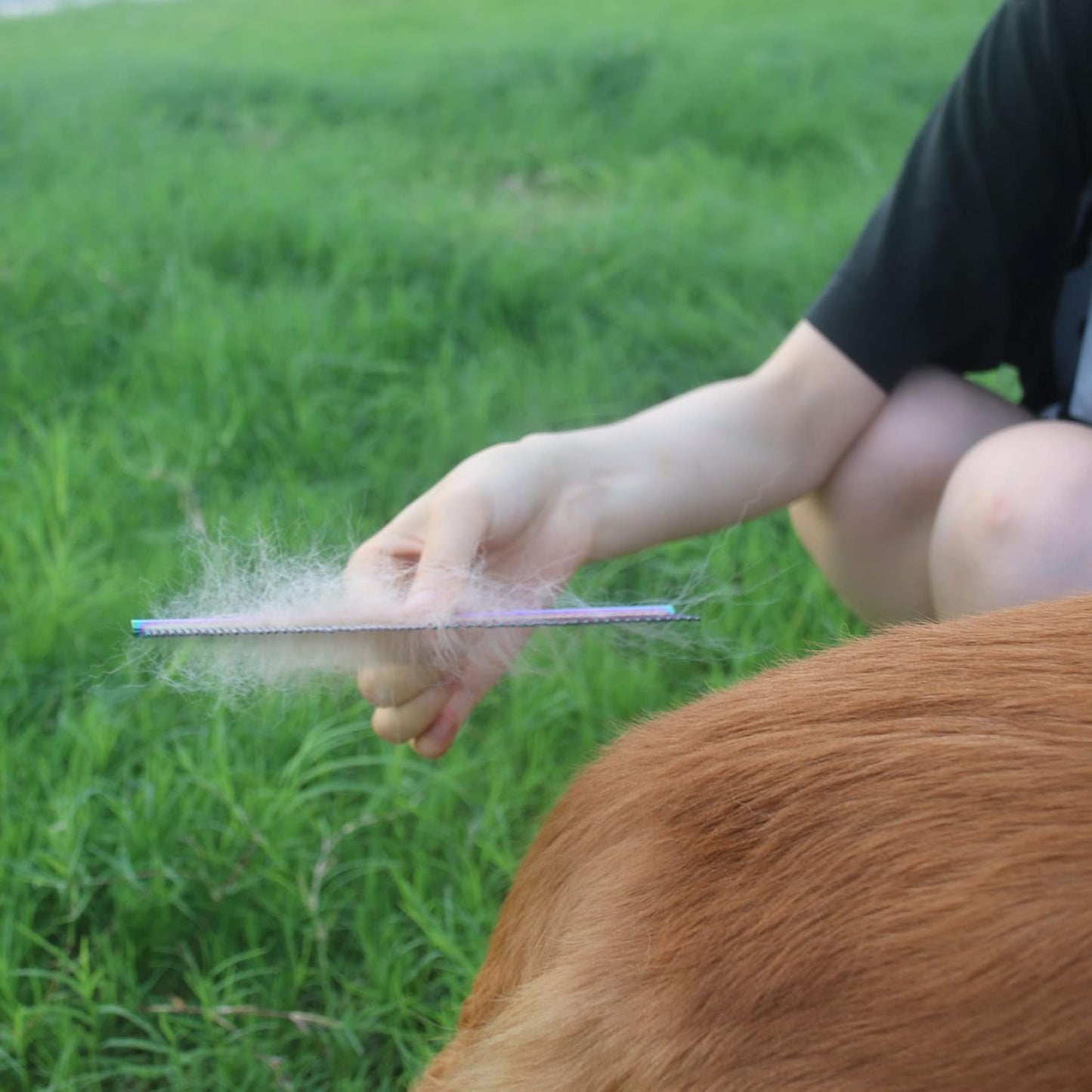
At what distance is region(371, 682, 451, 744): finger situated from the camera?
1215 millimetres

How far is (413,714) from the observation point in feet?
4.01

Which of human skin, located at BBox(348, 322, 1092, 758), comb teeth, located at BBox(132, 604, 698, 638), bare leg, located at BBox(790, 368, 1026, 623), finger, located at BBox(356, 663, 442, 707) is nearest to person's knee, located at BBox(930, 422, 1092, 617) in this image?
human skin, located at BBox(348, 322, 1092, 758)

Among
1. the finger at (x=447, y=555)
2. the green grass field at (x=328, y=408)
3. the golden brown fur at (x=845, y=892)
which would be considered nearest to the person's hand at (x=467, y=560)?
the finger at (x=447, y=555)

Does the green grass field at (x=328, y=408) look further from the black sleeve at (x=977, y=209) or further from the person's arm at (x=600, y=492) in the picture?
the black sleeve at (x=977, y=209)

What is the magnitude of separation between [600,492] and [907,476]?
43 centimetres

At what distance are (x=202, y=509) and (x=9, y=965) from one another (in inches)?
35.9

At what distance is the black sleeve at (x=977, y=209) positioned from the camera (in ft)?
4.79

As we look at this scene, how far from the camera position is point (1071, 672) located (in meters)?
0.71

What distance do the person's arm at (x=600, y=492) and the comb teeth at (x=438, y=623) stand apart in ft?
0.09

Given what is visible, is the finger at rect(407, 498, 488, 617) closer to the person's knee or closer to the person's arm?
the person's arm

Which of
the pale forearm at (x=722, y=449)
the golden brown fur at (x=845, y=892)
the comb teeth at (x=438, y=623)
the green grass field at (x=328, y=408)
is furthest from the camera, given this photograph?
the green grass field at (x=328, y=408)

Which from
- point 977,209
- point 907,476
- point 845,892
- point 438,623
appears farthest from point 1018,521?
point 845,892

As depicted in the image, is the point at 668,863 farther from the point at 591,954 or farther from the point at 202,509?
the point at 202,509

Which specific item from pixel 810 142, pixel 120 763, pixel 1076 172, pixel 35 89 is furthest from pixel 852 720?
pixel 35 89
